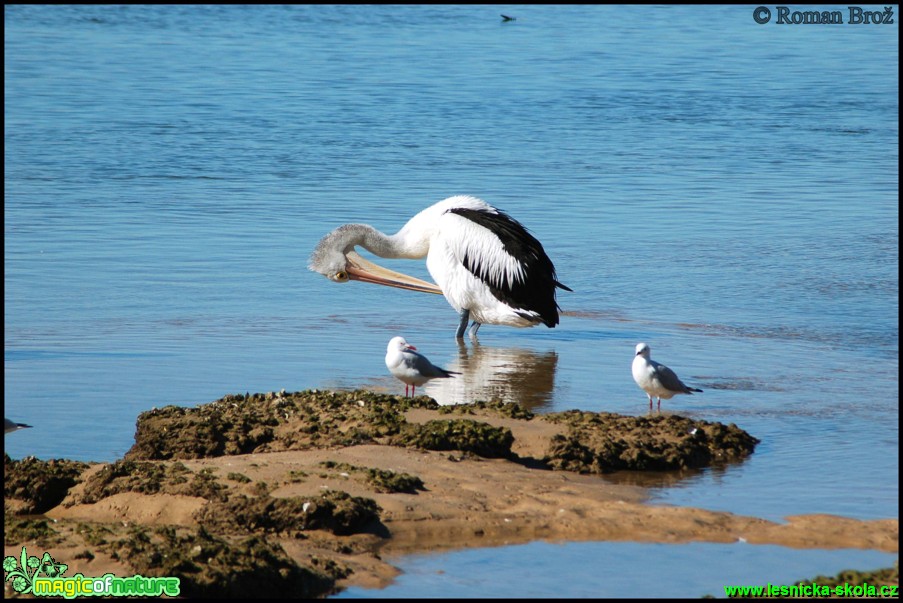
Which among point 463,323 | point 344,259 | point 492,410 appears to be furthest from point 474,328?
point 492,410

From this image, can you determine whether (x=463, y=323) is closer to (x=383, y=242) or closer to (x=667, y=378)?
(x=383, y=242)

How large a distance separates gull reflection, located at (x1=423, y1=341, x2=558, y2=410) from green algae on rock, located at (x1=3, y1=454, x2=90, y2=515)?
3098mm

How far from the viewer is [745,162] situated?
21.8 meters

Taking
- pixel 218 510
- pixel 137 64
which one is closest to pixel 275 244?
pixel 218 510

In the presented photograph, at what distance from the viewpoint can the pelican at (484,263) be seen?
1117 centimetres

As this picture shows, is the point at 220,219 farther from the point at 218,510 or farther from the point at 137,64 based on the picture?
the point at 137,64

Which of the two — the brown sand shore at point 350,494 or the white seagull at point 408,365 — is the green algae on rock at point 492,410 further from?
the white seagull at point 408,365

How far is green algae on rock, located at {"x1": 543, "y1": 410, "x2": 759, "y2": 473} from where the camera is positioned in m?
7.21

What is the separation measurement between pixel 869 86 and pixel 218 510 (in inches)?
1087

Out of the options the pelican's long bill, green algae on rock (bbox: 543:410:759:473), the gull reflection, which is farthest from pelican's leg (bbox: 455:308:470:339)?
green algae on rock (bbox: 543:410:759:473)

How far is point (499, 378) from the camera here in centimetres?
1005

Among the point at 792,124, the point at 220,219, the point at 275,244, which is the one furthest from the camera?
the point at 792,124

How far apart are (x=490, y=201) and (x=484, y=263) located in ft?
21.8

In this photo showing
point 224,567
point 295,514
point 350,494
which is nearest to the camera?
point 224,567
